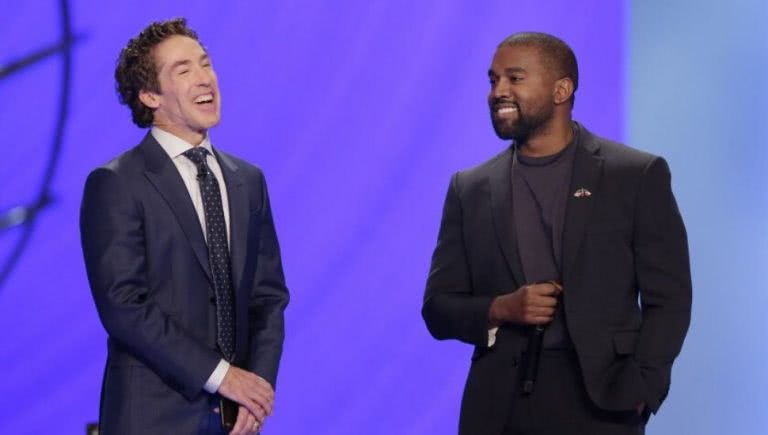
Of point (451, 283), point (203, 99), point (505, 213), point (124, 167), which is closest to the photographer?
point (124, 167)

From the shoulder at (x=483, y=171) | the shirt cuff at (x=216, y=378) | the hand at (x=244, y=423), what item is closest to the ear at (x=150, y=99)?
the shirt cuff at (x=216, y=378)

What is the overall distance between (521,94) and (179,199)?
975mm

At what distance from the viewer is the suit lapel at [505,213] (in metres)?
3.31

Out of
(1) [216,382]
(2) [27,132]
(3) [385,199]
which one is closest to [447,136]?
(3) [385,199]

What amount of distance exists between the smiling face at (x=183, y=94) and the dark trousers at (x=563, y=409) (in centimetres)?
103

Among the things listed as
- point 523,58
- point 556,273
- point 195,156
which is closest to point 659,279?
point 556,273

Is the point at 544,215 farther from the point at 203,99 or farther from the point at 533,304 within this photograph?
the point at 203,99

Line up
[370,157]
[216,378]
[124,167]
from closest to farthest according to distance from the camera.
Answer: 1. [216,378]
2. [124,167]
3. [370,157]

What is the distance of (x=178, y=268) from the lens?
2.97m

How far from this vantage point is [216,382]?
2.91 meters

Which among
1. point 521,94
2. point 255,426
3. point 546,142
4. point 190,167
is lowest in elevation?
point 255,426

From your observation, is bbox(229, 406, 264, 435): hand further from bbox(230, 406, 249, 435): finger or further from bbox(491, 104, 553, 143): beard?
bbox(491, 104, 553, 143): beard

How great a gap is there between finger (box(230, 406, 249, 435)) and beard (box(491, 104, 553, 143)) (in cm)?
101

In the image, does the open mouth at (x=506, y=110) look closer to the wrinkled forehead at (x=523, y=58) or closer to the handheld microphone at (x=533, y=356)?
the wrinkled forehead at (x=523, y=58)
